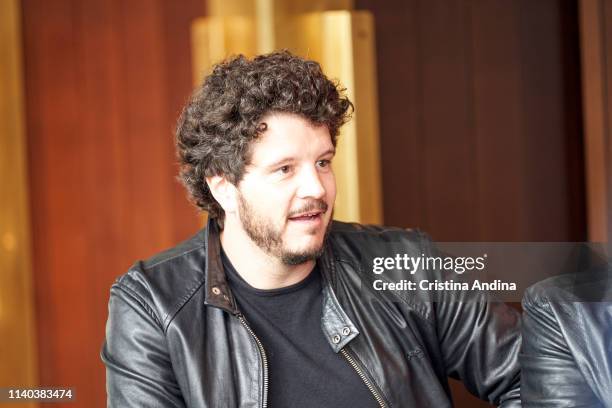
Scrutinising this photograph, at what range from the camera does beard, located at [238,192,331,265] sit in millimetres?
1485

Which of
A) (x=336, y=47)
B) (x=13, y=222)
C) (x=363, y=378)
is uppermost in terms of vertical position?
(x=336, y=47)

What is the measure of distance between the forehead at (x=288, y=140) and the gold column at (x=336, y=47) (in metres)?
0.65

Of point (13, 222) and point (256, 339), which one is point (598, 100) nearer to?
point (256, 339)

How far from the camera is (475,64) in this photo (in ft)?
7.07

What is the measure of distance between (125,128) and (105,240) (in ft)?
0.93

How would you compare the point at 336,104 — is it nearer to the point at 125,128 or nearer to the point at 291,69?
the point at 291,69

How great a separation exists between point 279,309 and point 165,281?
20 cm

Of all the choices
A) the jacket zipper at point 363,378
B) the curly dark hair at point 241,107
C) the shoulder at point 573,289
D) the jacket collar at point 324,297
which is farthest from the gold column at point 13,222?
the shoulder at point 573,289

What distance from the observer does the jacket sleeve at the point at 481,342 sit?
4.96 ft

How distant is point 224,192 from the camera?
1.60 meters

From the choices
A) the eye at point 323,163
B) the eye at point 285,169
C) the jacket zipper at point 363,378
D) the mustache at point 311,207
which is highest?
the eye at point 323,163

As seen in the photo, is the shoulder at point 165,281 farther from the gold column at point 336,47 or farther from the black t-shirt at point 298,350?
the gold column at point 336,47

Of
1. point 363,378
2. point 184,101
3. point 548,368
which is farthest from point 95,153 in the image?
point 548,368

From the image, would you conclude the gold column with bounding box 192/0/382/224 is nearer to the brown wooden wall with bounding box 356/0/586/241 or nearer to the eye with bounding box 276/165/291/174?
the brown wooden wall with bounding box 356/0/586/241
